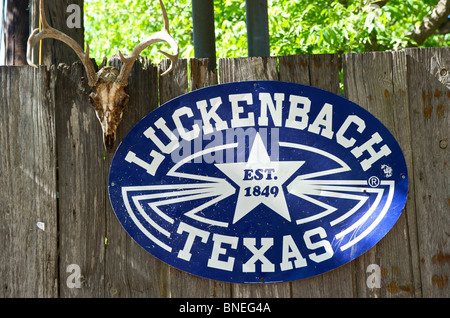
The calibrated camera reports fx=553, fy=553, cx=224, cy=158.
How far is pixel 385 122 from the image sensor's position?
11.6ft

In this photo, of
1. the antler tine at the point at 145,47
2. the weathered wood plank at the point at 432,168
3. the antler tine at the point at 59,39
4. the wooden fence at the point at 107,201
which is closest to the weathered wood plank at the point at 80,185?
the wooden fence at the point at 107,201

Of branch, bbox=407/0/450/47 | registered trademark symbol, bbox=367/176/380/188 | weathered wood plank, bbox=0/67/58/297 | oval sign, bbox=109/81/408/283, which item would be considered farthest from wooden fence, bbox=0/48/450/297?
branch, bbox=407/0/450/47

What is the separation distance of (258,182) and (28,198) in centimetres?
146

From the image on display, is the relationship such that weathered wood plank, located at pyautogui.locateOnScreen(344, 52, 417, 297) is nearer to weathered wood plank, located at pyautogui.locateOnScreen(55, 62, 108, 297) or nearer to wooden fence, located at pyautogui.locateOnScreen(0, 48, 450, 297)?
wooden fence, located at pyautogui.locateOnScreen(0, 48, 450, 297)

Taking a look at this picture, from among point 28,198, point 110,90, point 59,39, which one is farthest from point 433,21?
point 28,198

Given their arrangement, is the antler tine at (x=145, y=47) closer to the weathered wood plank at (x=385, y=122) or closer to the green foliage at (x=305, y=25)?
the weathered wood plank at (x=385, y=122)

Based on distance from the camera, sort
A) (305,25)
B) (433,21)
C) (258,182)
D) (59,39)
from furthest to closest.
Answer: (433,21) < (305,25) < (258,182) < (59,39)

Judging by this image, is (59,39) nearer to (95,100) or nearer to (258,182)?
(95,100)

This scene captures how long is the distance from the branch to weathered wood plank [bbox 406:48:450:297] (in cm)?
569

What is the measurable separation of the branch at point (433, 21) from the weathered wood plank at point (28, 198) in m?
6.95

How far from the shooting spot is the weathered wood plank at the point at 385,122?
3.48 metres

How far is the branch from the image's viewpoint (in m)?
8.98
